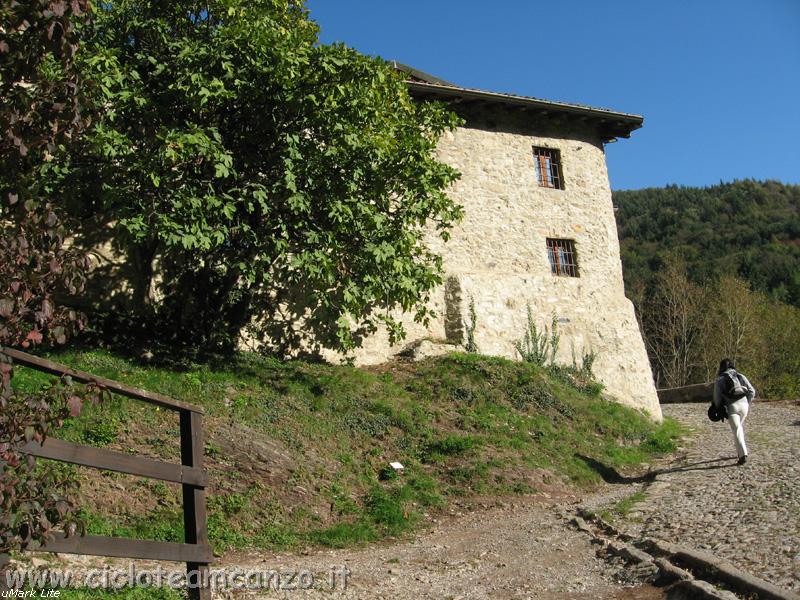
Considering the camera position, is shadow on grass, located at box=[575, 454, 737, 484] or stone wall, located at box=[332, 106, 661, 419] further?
stone wall, located at box=[332, 106, 661, 419]

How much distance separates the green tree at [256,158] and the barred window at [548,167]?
20.9 feet

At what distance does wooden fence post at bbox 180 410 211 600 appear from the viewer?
5070mm

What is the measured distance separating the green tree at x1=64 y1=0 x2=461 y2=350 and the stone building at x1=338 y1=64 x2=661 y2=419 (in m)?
4.09

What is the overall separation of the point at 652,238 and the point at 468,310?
41846mm

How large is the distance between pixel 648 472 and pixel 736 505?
372 cm

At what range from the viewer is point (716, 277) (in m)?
40.5

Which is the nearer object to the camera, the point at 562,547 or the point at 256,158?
the point at 562,547

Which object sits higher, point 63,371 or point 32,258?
point 32,258

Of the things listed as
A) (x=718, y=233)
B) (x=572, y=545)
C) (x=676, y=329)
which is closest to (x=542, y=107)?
(x=572, y=545)

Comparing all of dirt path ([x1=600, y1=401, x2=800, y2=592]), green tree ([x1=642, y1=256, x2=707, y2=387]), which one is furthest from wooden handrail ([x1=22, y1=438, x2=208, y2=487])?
green tree ([x1=642, y1=256, x2=707, y2=387])

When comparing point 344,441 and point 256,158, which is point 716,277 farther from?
point 344,441

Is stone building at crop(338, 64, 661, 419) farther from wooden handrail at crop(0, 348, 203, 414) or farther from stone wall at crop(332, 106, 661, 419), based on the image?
wooden handrail at crop(0, 348, 203, 414)

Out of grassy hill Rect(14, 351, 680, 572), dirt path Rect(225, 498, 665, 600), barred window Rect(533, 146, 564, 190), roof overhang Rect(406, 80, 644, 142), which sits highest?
roof overhang Rect(406, 80, 644, 142)

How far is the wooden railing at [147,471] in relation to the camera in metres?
3.84
